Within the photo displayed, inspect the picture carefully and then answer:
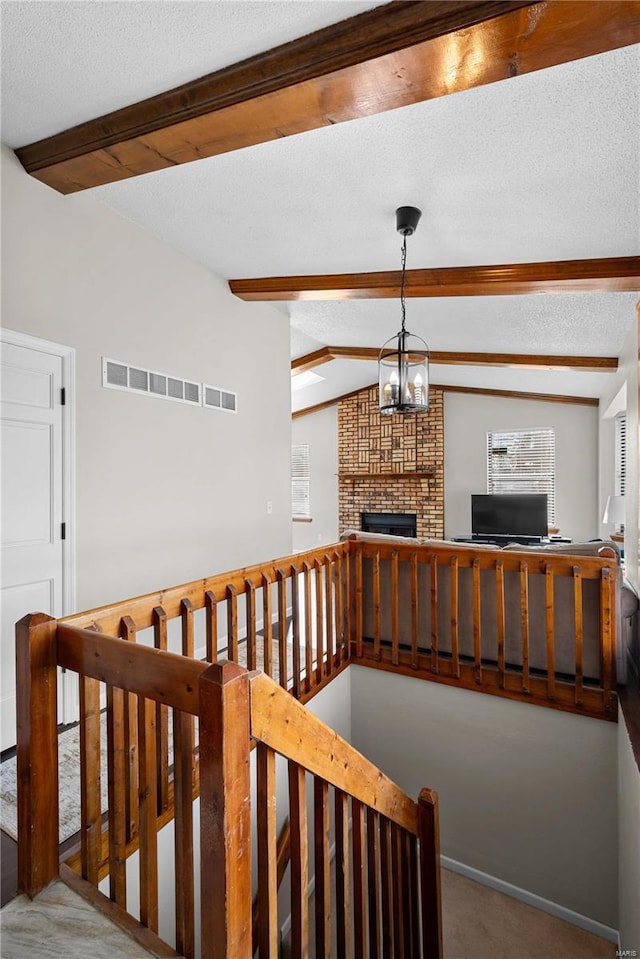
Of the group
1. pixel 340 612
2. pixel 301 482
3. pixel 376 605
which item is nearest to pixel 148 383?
pixel 340 612

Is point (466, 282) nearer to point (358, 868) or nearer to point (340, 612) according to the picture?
point (340, 612)

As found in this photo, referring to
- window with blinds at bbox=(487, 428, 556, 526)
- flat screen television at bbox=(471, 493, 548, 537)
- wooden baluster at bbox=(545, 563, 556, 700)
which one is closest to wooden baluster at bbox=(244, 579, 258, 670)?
wooden baluster at bbox=(545, 563, 556, 700)

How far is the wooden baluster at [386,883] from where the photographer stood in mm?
1809

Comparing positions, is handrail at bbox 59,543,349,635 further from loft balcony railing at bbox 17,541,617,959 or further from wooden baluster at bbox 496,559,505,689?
wooden baluster at bbox 496,559,505,689

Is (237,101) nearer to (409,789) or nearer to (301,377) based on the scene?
(409,789)

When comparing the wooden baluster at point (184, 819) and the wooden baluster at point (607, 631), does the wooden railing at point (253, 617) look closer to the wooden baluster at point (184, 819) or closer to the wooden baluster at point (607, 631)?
the wooden baluster at point (184, 819)

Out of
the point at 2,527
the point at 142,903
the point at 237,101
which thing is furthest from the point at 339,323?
the point at 142,903

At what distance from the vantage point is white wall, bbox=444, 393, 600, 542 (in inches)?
286

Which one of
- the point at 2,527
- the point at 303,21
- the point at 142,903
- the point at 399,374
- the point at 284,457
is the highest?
the point at 303,21

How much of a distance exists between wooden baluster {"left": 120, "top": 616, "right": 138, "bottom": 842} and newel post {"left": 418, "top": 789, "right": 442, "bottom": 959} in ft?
3.98

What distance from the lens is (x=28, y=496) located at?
8.24 feet

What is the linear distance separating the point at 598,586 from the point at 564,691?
671 mm

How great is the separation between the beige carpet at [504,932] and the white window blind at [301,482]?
278 inches

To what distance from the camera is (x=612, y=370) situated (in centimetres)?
513
